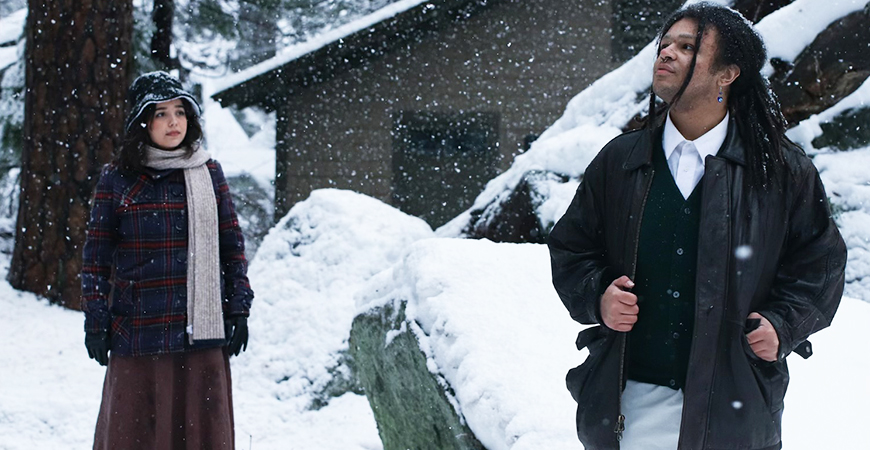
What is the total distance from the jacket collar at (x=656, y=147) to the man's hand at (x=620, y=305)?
288 millimetres

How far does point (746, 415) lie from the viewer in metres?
1.92

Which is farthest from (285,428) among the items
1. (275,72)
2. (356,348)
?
(275,72)

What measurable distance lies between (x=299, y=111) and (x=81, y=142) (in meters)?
3.63

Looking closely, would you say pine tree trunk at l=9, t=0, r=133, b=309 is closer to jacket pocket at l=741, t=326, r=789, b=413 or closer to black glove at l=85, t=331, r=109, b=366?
black glove at l=85, t=331, r=109, b=366

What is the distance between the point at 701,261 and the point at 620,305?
205 millimetres

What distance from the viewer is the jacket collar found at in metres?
1.99

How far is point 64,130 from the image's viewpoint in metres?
7.72

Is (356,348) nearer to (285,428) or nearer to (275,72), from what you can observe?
(285,428)

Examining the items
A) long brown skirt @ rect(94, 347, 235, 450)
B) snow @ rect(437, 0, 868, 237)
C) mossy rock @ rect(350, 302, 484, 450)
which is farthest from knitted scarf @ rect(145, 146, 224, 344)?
snow @ rect(437, 0, 868, 237)

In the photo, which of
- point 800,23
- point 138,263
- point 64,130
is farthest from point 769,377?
point 64,130

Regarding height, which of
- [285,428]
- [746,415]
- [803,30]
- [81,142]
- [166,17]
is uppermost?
[166,17]

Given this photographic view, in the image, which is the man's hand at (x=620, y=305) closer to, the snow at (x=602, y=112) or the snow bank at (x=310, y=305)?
the snow bank at (x=310, y=305)

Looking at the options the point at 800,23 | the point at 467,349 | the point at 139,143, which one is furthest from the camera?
the point at 800,23

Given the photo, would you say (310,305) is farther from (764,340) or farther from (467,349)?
(764,340)
